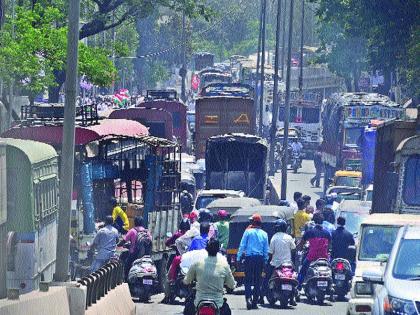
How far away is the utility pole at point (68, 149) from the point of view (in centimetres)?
1814

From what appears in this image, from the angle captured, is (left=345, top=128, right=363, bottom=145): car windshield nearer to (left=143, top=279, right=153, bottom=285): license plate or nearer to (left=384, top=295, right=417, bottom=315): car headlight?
(left=143, top=279, right=153, bottom=285): license plate

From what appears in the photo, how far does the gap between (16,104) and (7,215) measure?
106ft

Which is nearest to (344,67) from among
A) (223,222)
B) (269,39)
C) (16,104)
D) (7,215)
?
(16,104)

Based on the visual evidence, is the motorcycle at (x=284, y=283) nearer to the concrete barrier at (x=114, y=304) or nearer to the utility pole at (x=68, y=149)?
the concrete barrier at (x=114, y=304)

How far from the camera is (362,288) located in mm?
19766

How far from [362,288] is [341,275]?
6.72 meters

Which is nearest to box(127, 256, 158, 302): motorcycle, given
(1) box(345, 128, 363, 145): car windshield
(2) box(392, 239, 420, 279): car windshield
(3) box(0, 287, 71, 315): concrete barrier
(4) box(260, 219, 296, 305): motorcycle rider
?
(4) box(260, 219, 296, 305): motorcycle rider

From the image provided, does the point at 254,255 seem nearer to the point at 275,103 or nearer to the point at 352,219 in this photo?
the point at 352,219

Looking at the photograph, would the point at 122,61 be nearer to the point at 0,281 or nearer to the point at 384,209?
the point at 384,209

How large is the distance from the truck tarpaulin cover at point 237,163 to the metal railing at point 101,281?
2292 cm

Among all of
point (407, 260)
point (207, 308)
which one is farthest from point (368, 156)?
point (407, 260)

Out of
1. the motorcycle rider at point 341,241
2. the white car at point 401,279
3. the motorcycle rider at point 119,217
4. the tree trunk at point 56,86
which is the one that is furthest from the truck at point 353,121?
the white car at point 401,279

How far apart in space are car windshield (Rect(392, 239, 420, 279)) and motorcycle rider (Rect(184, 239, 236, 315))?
2.29 meters

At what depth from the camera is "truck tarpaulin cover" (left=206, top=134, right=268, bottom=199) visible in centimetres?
4350
